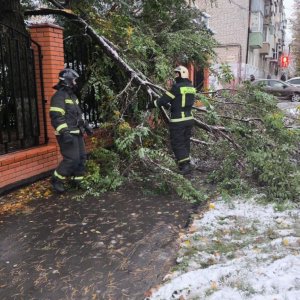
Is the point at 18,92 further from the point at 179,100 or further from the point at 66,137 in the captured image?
the point at 179,100

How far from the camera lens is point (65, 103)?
208 inches

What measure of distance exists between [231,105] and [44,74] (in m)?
3.30

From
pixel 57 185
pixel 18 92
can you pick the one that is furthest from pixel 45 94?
pixel 57 185

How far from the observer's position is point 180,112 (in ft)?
20.2

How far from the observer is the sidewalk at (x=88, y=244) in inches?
125

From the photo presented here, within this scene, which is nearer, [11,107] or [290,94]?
[11,107]

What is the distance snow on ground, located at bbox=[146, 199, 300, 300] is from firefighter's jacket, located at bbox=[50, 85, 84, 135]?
211 cm

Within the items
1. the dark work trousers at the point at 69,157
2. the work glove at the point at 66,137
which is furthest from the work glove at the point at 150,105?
the work glove at the point at 66,137

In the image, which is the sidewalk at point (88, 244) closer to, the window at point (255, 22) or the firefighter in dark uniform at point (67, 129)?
the firefighter in dark uniform at point (67, 129)

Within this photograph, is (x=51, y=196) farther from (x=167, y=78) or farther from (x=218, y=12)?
(x=218, y=12)

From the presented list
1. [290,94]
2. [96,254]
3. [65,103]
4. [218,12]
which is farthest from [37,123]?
[218,12]

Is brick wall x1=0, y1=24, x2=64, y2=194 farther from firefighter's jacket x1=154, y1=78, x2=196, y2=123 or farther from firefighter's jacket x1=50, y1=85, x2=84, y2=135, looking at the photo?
firefighter's jacket x1=154, y1=78, x2=196, y2=123

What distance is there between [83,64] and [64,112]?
87.6 inches

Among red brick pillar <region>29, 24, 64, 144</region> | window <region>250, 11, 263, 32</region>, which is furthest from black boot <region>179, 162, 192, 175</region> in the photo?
window <region>250, 11, 263, 32</region>
